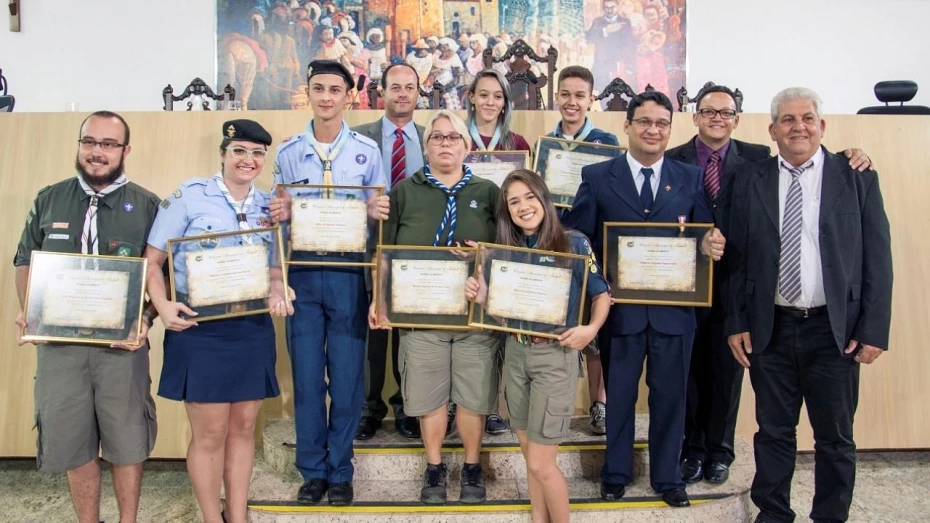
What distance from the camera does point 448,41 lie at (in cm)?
698

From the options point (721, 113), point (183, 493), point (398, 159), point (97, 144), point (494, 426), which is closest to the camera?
point (97, 144)

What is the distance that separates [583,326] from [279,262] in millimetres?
1216

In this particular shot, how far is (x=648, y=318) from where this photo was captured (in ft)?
8.50

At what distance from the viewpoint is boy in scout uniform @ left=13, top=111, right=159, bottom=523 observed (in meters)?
2.40

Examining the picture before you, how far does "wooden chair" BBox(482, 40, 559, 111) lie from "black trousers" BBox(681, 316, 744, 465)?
2.31m

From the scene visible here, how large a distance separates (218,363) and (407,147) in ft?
4.68

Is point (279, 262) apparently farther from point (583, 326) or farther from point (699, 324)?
point (699, 324)

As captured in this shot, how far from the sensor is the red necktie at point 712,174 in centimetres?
295

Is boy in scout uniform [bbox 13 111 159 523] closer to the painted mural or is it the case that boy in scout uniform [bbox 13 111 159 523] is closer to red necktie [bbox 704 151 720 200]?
red necktie [bbox 704 151 720 200]

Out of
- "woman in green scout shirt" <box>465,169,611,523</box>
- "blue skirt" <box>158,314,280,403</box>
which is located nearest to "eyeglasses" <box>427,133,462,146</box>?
"woman in green scout shirt" <box>465,169,611,523</box>

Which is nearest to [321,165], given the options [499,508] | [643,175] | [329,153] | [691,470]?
[329,153]

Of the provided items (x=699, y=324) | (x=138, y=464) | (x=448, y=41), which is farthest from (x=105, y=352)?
(x=448, y=41)

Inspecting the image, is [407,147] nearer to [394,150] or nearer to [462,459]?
[394,150]

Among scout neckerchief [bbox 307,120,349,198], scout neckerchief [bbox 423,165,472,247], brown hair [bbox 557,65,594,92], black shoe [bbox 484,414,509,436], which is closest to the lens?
scout neckerchief [bbox 423,165,472,247]
